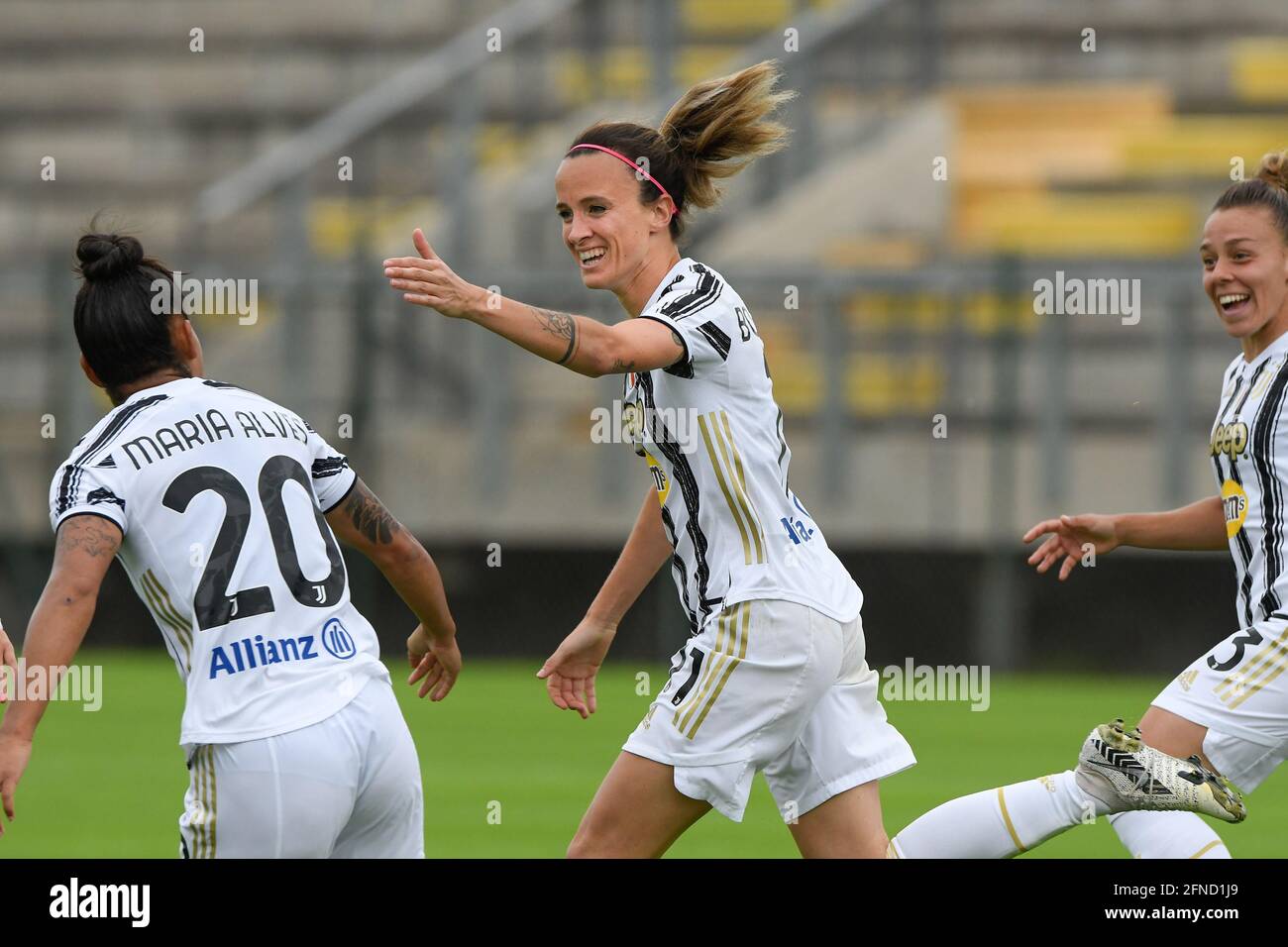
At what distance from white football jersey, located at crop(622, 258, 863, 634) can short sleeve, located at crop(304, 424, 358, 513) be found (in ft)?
2.21

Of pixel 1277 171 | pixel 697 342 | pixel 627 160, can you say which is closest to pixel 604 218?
pixel 627 160

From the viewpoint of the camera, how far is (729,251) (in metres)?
14.6

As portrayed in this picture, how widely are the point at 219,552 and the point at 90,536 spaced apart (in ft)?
0.79

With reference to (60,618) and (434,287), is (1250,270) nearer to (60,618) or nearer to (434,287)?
(434,287)

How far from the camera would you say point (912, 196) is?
14.9 metres

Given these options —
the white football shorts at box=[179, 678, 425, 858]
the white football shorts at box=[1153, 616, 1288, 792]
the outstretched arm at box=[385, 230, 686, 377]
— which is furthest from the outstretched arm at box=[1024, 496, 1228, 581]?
the white football shorts at box=[179, 678, 425, 858]

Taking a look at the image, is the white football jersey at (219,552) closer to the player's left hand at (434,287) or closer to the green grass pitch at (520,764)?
the player's left hand at (434,287)

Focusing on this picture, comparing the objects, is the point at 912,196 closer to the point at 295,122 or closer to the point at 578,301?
the point at 578,301

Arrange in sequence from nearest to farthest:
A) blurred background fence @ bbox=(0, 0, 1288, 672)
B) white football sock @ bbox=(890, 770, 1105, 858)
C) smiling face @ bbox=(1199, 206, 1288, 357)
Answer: white football sock @ bbox=(890, 770, 1105, 858) < smiling face @ bbox=(1199, 206, 1288, 357) < blurred background fence @ bbox=(0, 0, 1288, 672)

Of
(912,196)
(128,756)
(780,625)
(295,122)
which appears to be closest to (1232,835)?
(780,625)

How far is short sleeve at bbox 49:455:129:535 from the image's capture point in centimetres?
369

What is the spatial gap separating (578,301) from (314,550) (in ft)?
27.8

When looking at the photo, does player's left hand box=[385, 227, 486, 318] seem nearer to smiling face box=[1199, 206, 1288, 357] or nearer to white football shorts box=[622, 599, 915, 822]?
white football shorts box=[622, 599, 915, 822]

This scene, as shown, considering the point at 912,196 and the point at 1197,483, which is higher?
the point at 912,196
